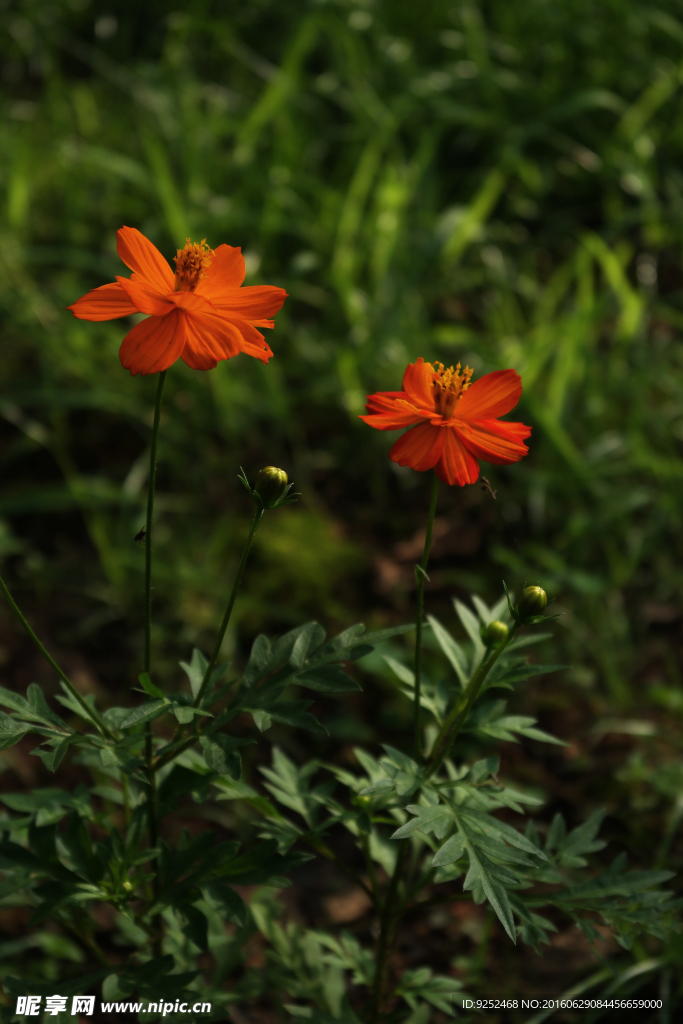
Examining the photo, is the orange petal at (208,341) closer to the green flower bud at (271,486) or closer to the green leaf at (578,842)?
the green flower bud at (271,486)

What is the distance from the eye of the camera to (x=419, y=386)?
92 centimetres

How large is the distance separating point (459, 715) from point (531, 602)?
168 millimetres

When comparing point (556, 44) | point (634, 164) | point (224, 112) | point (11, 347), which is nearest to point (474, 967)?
point (11, 347)

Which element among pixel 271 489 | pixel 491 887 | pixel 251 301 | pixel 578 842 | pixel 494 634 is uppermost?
pixel 251 301

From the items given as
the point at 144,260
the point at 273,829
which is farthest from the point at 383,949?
the point at 144,260

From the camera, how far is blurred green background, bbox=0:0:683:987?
6.11ft

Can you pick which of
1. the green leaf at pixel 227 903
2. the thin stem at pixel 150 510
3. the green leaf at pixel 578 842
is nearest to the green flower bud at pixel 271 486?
the thin stem at pixel 150 510

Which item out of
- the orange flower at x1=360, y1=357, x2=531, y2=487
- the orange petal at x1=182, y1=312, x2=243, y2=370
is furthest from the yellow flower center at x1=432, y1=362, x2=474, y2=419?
the orange petal at x1=182, y1=312, x2=243, y2=370

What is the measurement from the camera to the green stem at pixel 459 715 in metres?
0.83

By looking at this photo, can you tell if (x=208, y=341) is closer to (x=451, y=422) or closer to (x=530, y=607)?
(x=451, y=422)

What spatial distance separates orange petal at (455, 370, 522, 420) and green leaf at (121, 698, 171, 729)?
43 cm

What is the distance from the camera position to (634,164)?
2.84 m

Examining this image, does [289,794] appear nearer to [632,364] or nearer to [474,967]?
[474,967]

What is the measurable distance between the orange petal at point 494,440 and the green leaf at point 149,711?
16.2 inches
